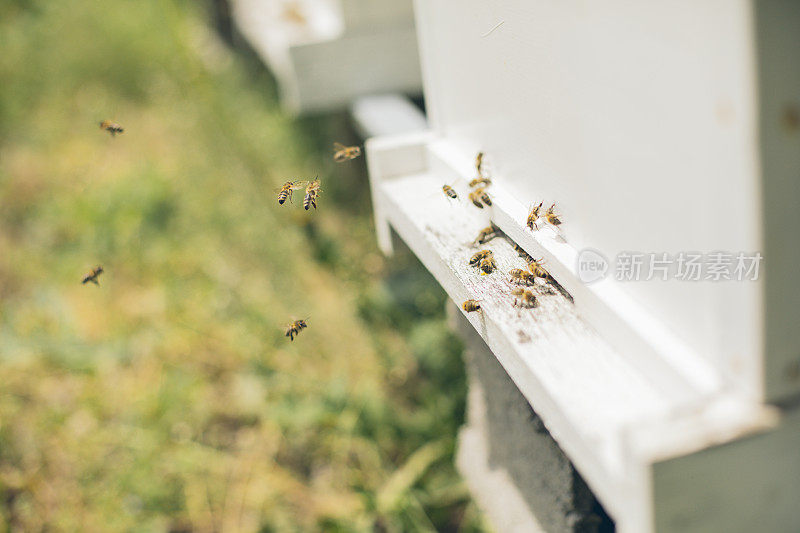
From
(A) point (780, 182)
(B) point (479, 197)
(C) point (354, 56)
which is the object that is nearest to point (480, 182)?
(B) point (479, 197)

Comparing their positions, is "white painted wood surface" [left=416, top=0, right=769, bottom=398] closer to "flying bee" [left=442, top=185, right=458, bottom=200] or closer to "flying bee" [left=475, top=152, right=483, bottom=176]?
"flying bee" [left=475, top=152, right=483, bottom=176]

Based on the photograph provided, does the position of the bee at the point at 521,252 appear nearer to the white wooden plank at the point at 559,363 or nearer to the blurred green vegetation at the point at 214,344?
the white wooden plank at the point at 559,363

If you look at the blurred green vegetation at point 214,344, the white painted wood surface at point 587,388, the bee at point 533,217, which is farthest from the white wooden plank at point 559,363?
the blurred green vegetation at point 214,344

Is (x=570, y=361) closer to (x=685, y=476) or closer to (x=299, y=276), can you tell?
(x=685, y=476)

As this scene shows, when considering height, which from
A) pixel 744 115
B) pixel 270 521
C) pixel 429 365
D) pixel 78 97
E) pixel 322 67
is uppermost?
pixel 744 115

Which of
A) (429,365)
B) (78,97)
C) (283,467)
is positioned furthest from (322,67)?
(78,97)
